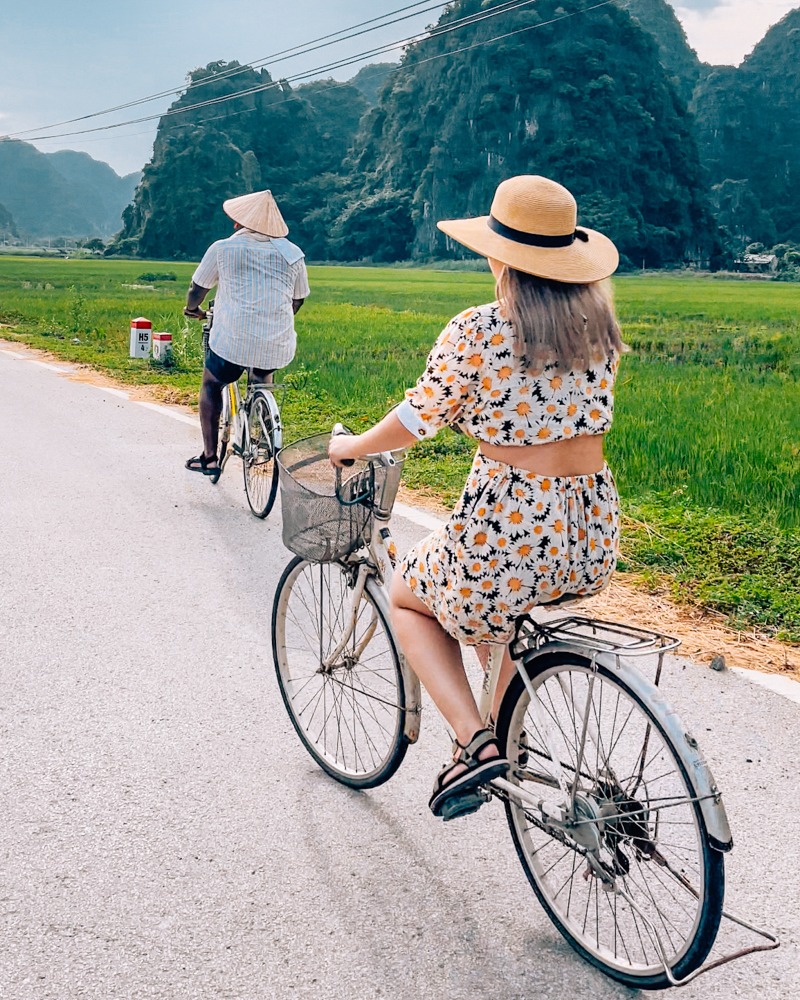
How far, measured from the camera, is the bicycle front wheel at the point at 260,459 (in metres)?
5.87

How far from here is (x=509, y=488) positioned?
219cm

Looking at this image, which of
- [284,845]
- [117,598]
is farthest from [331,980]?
[117,598]

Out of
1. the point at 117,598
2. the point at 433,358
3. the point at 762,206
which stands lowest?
the point at 117,598

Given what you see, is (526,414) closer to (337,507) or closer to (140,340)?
(337,507)

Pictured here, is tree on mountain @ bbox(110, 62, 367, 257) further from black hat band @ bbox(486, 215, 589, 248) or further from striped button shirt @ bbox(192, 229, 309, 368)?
black hat band @ bbox(486, 215, 589, 248)

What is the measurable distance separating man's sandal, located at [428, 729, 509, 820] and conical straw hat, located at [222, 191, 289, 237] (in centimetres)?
415

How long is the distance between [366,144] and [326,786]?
114 m

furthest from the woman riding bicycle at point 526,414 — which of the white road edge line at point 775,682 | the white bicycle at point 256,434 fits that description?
the white bicycle at point 256,434

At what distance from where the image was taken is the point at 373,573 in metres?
2.81

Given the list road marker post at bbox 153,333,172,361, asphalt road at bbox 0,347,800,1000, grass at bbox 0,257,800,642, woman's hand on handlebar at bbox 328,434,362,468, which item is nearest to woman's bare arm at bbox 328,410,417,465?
woman's hand on handlebar at bbox 328,434,362,468

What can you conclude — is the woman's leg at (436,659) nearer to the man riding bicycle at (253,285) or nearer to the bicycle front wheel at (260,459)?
the bicycle front wheel at (260,459)

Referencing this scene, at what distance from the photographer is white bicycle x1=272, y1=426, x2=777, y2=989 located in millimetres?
2051

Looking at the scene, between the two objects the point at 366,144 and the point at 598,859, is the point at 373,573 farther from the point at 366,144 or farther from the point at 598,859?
the point at 366,144

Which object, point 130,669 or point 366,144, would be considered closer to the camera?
point 130,669
